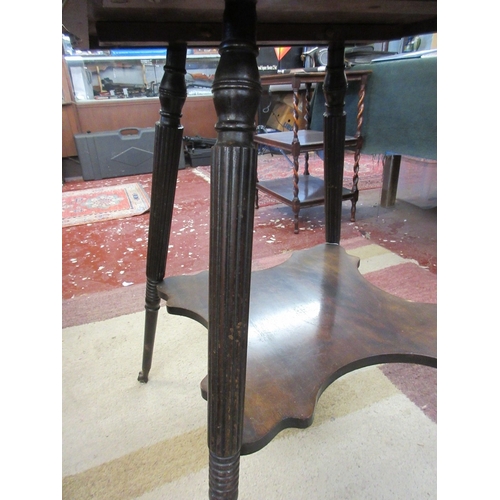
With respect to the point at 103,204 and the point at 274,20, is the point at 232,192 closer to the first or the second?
the point at 274,20

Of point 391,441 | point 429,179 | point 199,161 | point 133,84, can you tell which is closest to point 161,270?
point 391,441

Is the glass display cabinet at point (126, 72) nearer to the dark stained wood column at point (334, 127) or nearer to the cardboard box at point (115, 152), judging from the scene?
the cardboard box at point (115, 152)

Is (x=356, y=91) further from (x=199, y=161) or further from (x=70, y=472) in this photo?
(x=70, y=472)

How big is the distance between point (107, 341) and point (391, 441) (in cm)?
61

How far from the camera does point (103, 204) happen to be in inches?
69.6

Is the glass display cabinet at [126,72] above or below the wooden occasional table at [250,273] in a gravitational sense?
above

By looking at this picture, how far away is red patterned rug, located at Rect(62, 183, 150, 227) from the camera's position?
1597 mm

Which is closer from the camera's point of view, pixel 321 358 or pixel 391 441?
pixel 321 358

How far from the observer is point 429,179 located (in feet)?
5.71

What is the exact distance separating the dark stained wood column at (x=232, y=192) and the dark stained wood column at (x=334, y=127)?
36cm

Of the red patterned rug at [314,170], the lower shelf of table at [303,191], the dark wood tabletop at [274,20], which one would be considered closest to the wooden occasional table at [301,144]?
the lower shelf of table at [303,191]

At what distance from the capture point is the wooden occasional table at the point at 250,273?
30cm

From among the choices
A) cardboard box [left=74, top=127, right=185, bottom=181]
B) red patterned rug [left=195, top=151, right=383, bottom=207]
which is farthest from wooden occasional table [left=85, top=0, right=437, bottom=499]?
cardboard box [left=74, top=127, right=185, bottom=181]

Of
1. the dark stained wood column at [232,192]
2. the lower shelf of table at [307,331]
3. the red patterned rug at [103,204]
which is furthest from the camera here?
the red patterned rug at [103,204]
